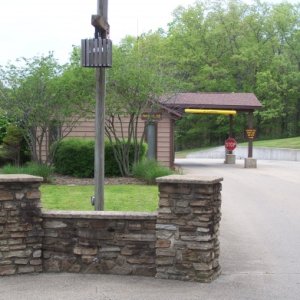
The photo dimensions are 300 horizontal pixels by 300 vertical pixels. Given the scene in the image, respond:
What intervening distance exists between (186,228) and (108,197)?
648cm

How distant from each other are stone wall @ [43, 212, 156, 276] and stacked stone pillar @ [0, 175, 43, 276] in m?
0.15

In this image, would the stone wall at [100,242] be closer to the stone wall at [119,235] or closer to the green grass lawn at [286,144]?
the stone wall at [119,235]

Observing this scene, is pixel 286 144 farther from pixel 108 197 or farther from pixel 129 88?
pixel 108 197

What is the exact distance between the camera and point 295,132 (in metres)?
67.8

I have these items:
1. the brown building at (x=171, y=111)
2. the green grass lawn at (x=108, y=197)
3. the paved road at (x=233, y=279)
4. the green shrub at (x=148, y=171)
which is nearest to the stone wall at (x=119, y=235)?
the paved road at (x=233, y=279)

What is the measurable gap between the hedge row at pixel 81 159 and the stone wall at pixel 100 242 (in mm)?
11197

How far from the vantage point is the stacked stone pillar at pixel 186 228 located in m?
6.73

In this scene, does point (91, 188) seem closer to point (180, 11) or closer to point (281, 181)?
point (281, 181)

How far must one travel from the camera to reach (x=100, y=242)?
7148 mm

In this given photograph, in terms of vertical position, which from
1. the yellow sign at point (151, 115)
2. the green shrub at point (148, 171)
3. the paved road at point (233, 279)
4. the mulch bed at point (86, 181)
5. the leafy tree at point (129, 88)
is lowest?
the paved road at point (233, 279)

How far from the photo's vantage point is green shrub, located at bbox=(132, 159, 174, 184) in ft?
54.9

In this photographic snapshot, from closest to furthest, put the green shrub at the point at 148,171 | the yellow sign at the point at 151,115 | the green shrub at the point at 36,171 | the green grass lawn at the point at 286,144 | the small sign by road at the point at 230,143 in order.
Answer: the green shrub at the point at 36,171, the green shrub at the point at 148,171, the yellow sign at the point at 151,115, the small sign by road at the point at 230,143, the green grass lawn at the point at 286,144

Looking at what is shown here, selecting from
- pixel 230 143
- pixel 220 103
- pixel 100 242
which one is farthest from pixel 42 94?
pixel 230 143

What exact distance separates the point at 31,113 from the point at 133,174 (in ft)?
11.6
